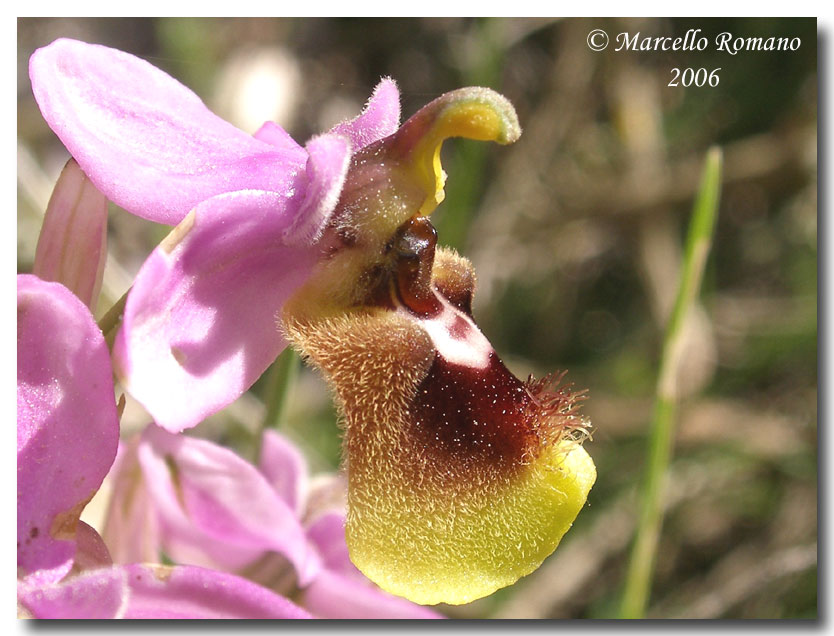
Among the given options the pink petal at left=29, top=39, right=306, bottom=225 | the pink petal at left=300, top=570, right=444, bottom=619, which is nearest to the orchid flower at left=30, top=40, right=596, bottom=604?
the pink petal at left=29, top=39, right=306, bottom=225

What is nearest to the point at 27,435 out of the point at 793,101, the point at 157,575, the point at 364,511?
the point at 157,575

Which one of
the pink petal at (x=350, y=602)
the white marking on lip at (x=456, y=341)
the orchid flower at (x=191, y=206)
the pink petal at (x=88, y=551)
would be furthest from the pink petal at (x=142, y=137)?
the pink petal at (x=350, y=602)

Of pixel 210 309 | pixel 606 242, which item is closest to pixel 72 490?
pixel 210 309

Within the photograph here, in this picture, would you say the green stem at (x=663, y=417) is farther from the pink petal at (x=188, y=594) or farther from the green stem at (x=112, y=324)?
the green stem at (x=112, y=324)

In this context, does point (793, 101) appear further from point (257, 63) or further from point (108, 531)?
point (108, 531)

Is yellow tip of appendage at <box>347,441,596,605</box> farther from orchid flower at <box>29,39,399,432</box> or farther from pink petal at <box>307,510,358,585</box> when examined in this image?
pink petal at <box>307,510,358,585</box>

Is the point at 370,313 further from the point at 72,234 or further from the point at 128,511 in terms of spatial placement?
the point at 128,511
